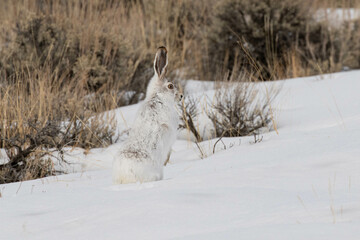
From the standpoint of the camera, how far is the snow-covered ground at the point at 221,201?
2475mm

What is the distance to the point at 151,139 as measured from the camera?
3.53 metres

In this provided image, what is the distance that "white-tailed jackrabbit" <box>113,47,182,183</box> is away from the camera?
135 inches

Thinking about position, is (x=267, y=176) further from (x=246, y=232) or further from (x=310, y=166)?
(x=246, y=232)

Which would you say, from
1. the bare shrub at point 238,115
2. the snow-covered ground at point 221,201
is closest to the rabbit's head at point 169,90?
the snow-covered ground at point 221,201

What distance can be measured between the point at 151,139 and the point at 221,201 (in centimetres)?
84

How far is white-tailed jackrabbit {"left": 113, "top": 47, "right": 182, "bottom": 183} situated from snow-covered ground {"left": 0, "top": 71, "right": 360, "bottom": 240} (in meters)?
0.12

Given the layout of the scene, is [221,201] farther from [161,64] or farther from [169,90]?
[161,64]

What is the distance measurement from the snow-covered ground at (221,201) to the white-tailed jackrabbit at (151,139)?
4.6 inches

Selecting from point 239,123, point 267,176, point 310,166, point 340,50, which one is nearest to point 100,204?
point 267,176

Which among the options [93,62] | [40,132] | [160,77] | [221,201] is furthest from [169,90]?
[93,62]

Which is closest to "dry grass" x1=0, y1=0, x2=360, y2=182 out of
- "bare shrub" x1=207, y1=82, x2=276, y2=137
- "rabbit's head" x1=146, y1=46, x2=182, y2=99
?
Result: "bare shrub" x1=207, y1=82, x2=276, y2=137

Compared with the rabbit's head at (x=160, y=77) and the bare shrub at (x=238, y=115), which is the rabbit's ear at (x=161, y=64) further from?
the bare shrub at (x=238, y=115)

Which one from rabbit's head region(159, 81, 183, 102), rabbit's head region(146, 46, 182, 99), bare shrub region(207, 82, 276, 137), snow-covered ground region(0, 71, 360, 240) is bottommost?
bare shrub region(207, 82, 276, 137)

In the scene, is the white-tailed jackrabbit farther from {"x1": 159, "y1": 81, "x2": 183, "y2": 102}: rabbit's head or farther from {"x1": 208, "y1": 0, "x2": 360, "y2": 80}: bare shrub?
{"x1": 208, "y1": 0, "x2": 360, "y2": 80}: bare shrub
